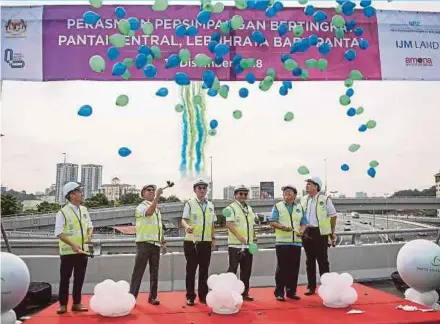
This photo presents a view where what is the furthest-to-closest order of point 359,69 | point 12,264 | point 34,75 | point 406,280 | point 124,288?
point 359,69
point 34,75
point 406,280
point 124,288
point 12,264

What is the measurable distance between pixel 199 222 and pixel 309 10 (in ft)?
9.94

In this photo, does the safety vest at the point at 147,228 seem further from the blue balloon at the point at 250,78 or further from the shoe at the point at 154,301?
the blue balloon at the point at 250,78

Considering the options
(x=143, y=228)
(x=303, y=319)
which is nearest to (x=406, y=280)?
(x=303, y=319)

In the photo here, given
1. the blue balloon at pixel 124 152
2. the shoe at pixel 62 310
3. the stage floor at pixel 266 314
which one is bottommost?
the stage floor at pixel 266 314

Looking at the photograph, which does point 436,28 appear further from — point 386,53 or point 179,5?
point 179,5

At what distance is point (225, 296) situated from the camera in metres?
3.77

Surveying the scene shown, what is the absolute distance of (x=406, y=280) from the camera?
421 cm

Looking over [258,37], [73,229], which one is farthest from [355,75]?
[73,229]

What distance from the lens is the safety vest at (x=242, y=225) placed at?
14.7 ft

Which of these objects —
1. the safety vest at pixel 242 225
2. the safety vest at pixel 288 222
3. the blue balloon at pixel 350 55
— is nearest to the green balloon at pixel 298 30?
the blue balloon at pixel 350 55

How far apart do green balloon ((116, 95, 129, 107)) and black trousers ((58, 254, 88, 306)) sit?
5.27ft

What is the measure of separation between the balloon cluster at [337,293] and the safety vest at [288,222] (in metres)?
0.60

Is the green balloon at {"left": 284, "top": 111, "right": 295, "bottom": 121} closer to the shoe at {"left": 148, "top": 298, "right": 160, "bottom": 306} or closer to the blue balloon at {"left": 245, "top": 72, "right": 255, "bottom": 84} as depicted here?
the blue balloon at {"left": 245, "top": 72, "right": 255, "bottom": 84}

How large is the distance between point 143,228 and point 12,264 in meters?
1.25
